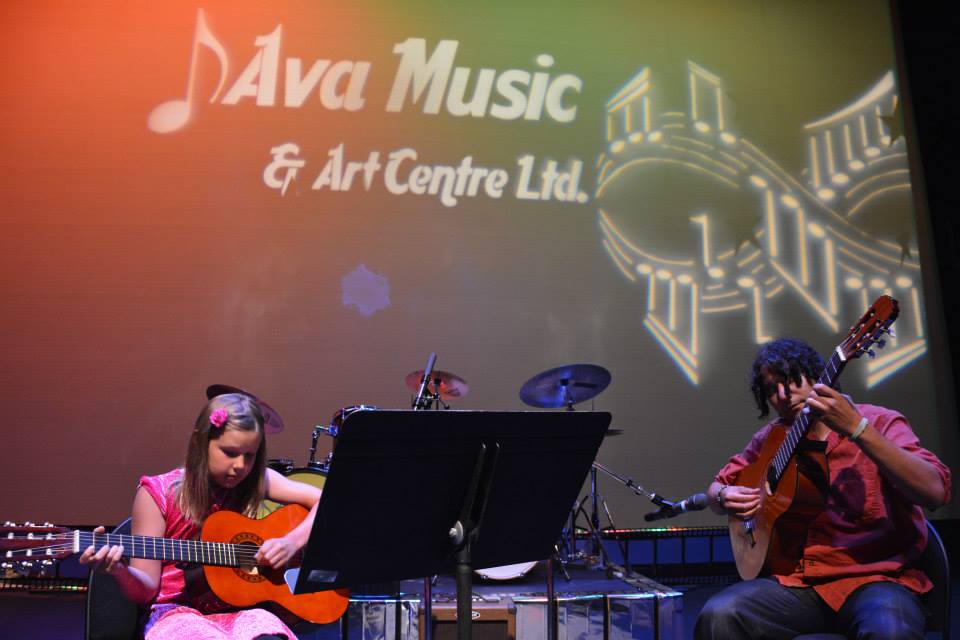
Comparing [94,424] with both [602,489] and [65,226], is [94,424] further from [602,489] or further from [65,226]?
[602,489]

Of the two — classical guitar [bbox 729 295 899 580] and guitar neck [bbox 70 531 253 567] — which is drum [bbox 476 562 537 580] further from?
guitar neck [bbox 70 531 253 567]

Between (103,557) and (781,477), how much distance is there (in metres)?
2.01

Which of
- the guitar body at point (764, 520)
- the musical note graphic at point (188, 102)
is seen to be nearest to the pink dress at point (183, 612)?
the guitar body at point (764, 520)

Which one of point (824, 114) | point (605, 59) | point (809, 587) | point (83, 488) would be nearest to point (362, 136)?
point (605, 59)

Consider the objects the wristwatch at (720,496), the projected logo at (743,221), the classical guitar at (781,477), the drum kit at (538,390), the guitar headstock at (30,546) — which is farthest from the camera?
the projected logo at (743,221)

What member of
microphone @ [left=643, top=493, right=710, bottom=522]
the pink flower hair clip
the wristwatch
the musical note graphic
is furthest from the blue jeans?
the musical note graphic

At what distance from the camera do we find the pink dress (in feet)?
7.30

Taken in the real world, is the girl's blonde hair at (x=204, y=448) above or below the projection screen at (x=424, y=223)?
below

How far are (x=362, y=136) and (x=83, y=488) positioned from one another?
2831 mm

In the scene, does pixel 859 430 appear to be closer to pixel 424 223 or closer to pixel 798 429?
pixel 798 429

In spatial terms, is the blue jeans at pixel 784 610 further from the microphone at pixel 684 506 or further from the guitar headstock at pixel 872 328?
the microphone at pixel 684 506

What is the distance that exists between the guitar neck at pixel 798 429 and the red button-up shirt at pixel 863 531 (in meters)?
0.14

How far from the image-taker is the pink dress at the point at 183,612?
2225 mm

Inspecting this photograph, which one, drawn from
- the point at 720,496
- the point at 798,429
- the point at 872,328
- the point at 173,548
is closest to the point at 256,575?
the point at 173,548
